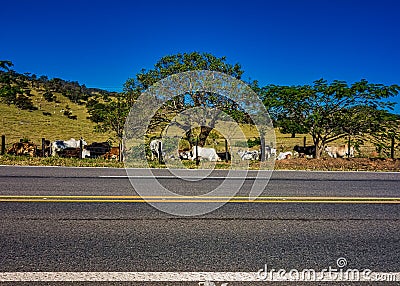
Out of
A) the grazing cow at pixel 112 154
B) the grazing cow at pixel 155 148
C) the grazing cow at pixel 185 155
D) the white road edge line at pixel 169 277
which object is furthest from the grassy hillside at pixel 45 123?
the white road edge line at pixel 169 277

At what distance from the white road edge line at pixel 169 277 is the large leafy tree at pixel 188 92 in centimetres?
1382

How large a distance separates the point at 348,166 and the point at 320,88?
400 cm

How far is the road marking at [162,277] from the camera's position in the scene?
383 cm

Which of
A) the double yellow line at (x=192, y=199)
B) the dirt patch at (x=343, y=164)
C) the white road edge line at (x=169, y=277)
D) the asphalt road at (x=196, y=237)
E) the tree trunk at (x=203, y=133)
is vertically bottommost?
the white road edge line at (x=169, y=277)

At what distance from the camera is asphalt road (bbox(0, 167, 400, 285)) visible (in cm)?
430

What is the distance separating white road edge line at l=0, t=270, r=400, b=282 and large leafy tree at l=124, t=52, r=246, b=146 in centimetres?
1382

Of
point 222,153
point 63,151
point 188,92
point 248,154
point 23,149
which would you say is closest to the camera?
point 188,92

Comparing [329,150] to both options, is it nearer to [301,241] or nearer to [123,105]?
[123,105]

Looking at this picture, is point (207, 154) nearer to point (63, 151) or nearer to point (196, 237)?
point (63, 151)

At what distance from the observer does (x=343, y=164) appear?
18031mm

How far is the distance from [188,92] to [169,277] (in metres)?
14.0

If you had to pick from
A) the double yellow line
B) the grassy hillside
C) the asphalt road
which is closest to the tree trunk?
the double yellow line

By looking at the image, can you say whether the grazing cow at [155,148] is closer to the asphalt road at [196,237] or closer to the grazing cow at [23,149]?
the grazing cow at [23,149]

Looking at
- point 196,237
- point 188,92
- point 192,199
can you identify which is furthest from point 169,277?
point 188,92
